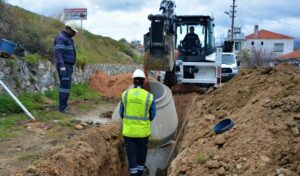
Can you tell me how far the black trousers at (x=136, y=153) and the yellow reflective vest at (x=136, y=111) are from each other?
7.4 inches

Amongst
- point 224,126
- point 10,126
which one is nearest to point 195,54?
point 10,126

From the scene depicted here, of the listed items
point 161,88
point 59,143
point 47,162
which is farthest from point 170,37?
point 47,162

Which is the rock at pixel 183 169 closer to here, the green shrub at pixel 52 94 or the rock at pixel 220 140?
the rock at pixel 220 140

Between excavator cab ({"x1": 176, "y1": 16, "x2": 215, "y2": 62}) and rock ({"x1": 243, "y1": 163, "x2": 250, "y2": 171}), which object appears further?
excavator cab ({"x1": 176, "y1": 16, "x2": 215, "y2": 62})

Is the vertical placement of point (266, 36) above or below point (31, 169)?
above

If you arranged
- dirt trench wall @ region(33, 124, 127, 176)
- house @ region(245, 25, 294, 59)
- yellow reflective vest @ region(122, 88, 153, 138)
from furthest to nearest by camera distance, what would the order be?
house @ region(245, 25, 294, 59) < yellow reflective vest @ region(122, 88, 153, 138) < dirt trench wall @ region(33, 124, 127, 176)

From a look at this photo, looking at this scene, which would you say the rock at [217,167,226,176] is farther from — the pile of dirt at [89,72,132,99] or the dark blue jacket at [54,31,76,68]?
the pile of dirt at [89,72,132,99]

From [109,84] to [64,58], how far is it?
7.10 metres

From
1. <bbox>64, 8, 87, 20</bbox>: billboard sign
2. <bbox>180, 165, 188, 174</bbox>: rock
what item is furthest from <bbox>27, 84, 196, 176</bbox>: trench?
<bbox>64, 8, 87, 20</bbox>: billboard sign

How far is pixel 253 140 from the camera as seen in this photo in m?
5.76

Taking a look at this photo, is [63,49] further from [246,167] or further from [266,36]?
[266,36]

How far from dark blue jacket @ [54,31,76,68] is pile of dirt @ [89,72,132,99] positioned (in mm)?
5575

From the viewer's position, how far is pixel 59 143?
24.7 feet

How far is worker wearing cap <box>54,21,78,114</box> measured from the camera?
1006 cm
